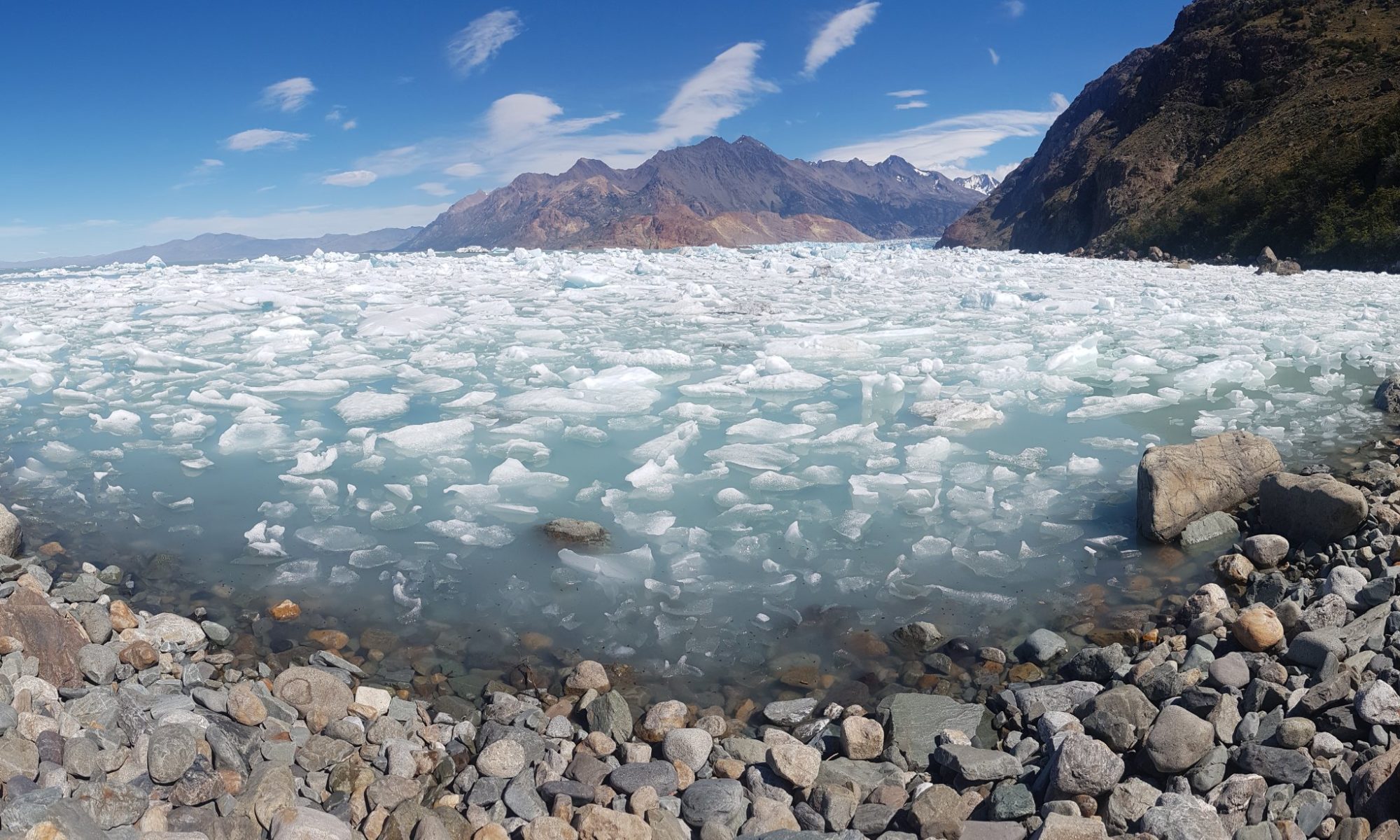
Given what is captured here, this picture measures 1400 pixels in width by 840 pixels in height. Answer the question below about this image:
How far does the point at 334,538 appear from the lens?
14.1 feet

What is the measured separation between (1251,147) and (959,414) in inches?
1503

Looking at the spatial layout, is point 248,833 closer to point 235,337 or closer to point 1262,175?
point 235,337

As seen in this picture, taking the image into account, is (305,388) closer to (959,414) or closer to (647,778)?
(959,414)

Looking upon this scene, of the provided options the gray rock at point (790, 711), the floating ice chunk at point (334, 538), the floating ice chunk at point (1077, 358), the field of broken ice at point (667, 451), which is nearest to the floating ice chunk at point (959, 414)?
the field of broken ice at point (667, 451)

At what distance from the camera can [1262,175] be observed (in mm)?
29953

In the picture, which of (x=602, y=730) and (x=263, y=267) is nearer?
(x=602, y=730)

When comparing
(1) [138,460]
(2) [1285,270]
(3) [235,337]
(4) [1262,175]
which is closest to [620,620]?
(1) [138,460]

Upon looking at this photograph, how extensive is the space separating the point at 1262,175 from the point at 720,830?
1432 inches

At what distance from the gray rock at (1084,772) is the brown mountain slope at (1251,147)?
84.7 feet

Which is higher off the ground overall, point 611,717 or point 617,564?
point 617,564

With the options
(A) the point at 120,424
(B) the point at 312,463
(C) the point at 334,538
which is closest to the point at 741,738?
(C) the point at 334,538

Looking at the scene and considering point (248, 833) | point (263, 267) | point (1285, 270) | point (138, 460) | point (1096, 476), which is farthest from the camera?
point (263, 267)

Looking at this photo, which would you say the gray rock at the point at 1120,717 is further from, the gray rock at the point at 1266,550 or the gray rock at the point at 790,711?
the gray rock at the point at 1266,550

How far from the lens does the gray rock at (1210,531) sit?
4.05 meters
